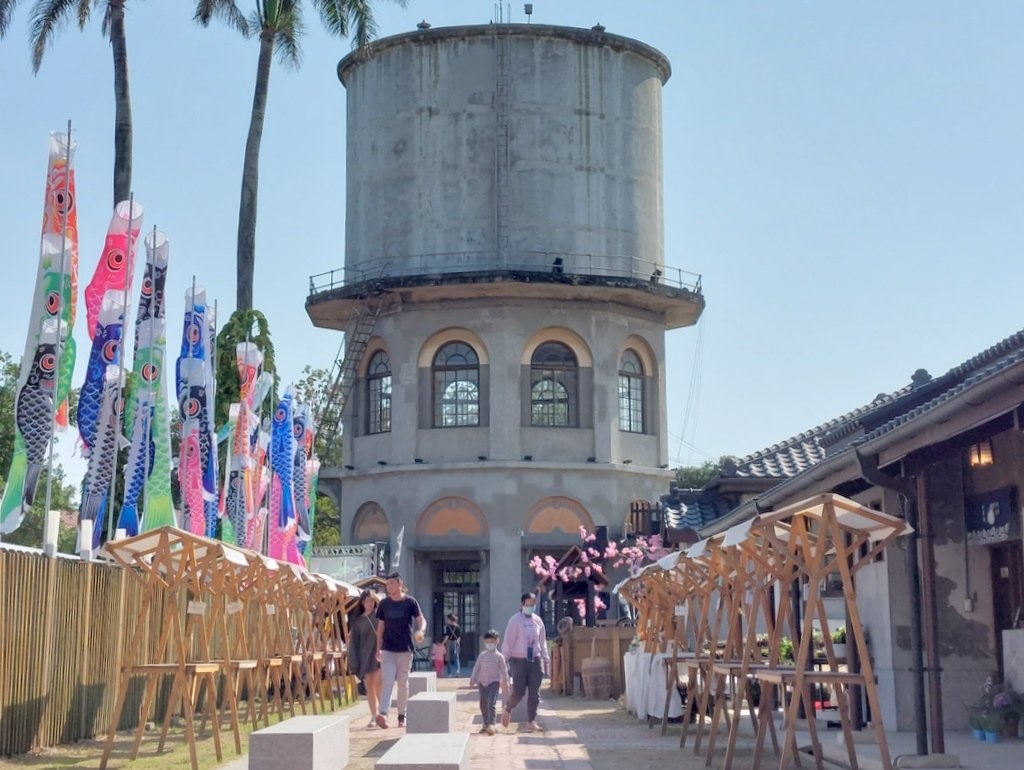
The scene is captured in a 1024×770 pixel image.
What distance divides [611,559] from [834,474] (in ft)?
93.2

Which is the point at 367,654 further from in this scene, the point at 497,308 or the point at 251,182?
the point at 497,308

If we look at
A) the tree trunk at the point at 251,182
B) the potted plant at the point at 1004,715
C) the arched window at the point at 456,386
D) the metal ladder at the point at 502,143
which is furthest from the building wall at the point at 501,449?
the potted plant at the point at 1004,715

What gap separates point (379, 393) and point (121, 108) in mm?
18117

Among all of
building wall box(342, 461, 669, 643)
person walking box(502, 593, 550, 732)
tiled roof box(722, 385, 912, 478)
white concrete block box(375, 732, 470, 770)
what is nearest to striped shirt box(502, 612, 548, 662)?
person walking box(502, 593, 550, 732)

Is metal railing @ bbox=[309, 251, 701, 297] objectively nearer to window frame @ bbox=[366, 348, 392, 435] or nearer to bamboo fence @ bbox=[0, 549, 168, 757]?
window frame @ bbox=[366, 348, 392, 435]

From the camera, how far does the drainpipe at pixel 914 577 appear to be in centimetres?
1534

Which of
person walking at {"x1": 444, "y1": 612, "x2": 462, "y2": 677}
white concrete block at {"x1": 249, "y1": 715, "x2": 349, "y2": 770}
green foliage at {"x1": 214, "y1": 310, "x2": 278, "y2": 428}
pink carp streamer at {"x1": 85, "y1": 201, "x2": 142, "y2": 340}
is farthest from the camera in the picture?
person walking at {"x1": 444, "y1": 612, "x2": 462, "y2": 677}

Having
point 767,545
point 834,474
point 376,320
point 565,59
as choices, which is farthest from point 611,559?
point 767,545

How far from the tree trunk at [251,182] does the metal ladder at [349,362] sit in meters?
10.1

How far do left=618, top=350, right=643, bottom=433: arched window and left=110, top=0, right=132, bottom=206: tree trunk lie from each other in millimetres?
20659

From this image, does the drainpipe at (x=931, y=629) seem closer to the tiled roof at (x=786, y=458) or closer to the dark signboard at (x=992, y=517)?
the dark signboard at (x=992, y=517)

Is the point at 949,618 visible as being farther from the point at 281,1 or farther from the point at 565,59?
the point at 565,59

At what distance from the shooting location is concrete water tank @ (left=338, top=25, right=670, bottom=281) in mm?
50781

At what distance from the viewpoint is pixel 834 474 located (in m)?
19.6
